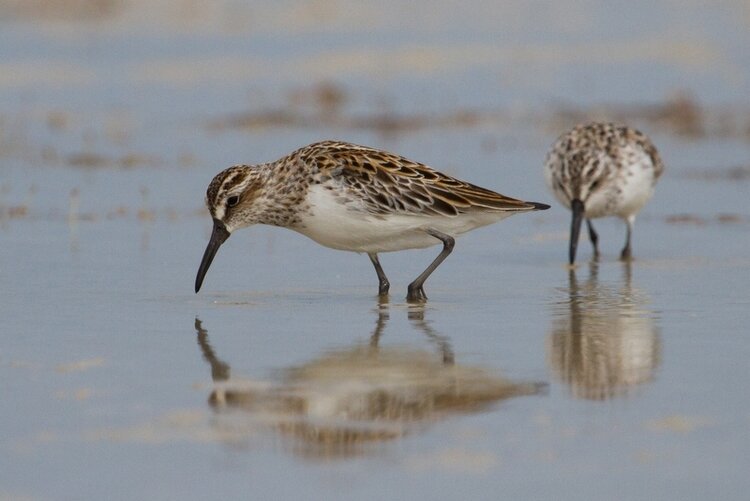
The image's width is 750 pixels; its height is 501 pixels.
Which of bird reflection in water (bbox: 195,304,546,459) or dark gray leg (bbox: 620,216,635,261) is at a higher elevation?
dark gray leg (bbox: 620,216,635,261)

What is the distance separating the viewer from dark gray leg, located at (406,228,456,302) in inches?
465

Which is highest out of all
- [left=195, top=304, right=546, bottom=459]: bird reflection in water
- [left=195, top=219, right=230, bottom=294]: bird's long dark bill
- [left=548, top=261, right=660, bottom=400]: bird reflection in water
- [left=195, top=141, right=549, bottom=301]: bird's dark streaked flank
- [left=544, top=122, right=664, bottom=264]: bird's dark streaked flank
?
[left=544, top=122, right=664, bottom=264]: bird's dark streaked flank

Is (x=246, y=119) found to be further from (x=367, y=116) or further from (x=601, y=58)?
(x=601, y=58)

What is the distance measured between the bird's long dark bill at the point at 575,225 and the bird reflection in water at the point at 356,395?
15.4 feet

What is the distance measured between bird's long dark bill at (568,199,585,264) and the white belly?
7.70 feet

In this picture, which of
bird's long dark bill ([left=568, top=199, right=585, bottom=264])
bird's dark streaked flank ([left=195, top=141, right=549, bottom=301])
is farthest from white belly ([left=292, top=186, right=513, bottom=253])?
bird's long dark bill ([left=568, top=199, right=585, bottom=264])

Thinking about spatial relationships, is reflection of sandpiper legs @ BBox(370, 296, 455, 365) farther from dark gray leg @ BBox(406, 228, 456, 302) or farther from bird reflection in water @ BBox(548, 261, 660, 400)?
bird reflection in water @ BBox(548, 261, 660, 400)

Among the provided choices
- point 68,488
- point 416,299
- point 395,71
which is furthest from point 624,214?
point 395,71

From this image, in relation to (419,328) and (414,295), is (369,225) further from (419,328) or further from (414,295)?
(419,328)

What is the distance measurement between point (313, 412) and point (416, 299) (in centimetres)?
385

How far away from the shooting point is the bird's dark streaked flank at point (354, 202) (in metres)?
11.6

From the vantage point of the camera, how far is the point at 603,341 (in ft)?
33.0

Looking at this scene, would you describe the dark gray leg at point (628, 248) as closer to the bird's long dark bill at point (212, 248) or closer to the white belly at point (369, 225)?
the white belly at point (369, 225)

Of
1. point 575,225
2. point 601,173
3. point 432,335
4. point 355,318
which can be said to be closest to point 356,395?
point 432,335
